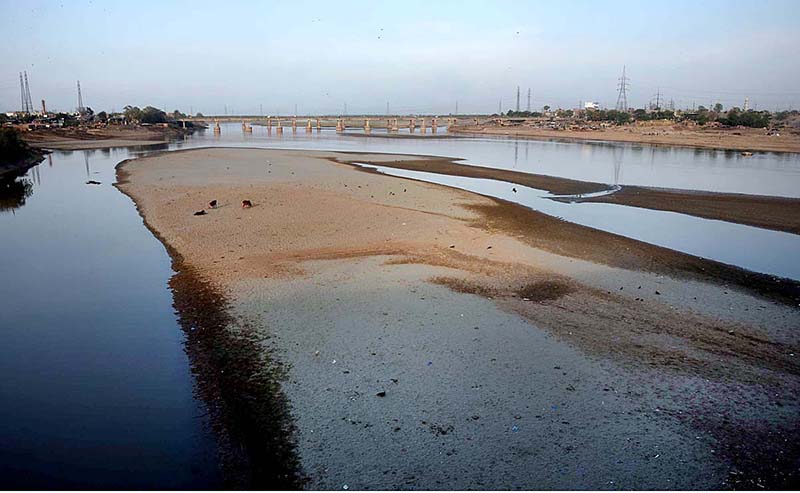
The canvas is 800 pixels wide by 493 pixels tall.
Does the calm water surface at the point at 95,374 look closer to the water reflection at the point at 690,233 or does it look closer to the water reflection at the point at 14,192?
the water reflection at the point at 14,192

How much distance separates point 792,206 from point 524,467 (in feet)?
78.4

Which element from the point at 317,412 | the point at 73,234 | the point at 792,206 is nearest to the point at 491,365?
the point at 317,412

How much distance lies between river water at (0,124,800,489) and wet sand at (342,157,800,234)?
1.48m

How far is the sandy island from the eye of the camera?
5770 millimetres

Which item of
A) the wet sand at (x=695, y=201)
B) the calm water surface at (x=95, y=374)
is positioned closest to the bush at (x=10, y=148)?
the calm water surface at (x=95, y=374)

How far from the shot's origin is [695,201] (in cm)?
2445

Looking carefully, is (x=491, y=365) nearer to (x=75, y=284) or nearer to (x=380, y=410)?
(x=380, y=410)

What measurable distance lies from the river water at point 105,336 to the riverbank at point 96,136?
1925 inches

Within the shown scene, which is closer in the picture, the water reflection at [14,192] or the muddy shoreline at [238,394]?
the muddy shoreline at [238,394]

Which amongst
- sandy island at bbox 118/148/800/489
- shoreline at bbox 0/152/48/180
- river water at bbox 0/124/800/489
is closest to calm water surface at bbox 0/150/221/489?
river water at bbox 0/124/800/489

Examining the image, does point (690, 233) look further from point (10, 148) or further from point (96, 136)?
point (96, 136)

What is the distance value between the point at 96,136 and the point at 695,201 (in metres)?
86.1

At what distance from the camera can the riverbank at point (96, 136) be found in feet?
217

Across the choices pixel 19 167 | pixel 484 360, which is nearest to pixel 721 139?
pixel 484 360
